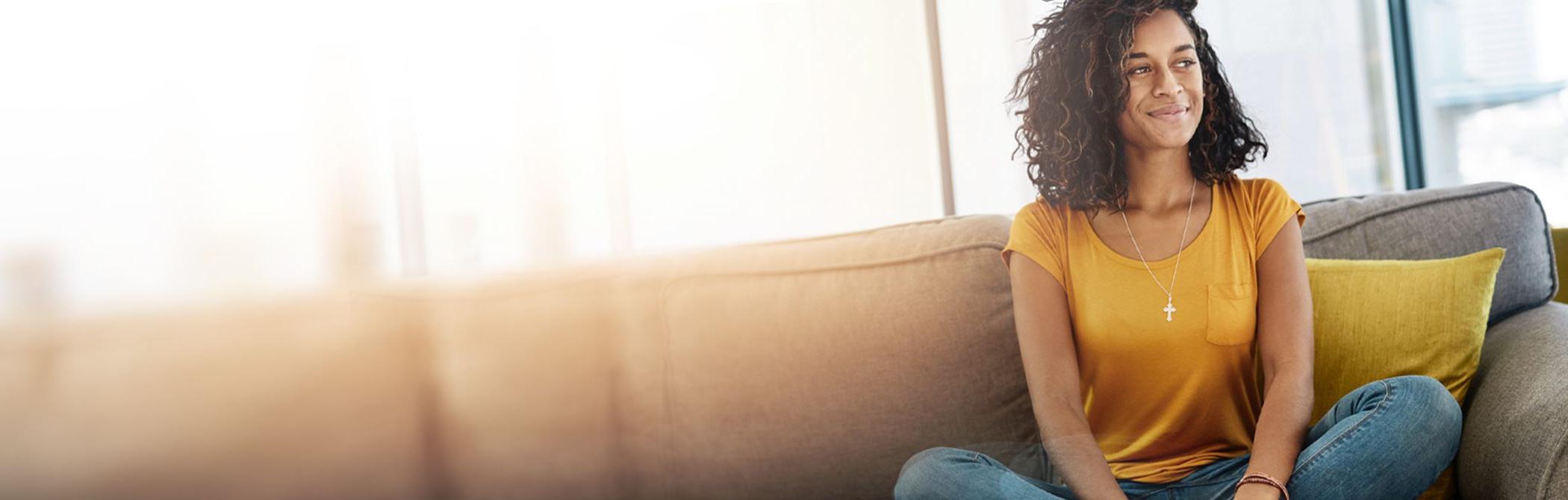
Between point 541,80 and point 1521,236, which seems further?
point 1521,236

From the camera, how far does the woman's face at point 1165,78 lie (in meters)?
1.03

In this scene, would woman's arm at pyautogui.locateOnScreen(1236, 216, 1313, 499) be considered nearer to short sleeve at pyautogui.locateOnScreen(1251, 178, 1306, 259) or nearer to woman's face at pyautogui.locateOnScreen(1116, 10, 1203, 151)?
short sleeve at pyautogui.locateOnScreen(1251, 178, 1306, 259)

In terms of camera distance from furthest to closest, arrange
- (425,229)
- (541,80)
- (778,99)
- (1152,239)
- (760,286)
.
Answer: (778,99)
(760,286)
(1152,239)
(541,80)
(425,229)

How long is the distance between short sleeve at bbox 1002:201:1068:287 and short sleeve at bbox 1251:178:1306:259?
0.19 metres

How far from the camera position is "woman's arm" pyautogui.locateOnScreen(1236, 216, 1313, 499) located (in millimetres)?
917

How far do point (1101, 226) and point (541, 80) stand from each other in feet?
1.86

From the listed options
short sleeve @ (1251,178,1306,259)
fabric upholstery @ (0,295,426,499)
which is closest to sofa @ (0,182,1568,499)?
fabric upholstery @ (0,295,426,499)

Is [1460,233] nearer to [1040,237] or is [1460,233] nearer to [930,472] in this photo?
[1040,237]

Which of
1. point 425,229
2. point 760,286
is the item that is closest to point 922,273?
point 760,286

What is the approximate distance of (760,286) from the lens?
1188 mm

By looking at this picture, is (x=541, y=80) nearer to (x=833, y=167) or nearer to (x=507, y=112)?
(x=507, y=112)

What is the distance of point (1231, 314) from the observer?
1016 millimetres

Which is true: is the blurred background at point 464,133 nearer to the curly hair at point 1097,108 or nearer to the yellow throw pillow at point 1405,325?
the curly hair at point 1097,108

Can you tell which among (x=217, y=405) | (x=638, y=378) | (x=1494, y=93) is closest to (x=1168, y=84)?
(x=638, y=378)
